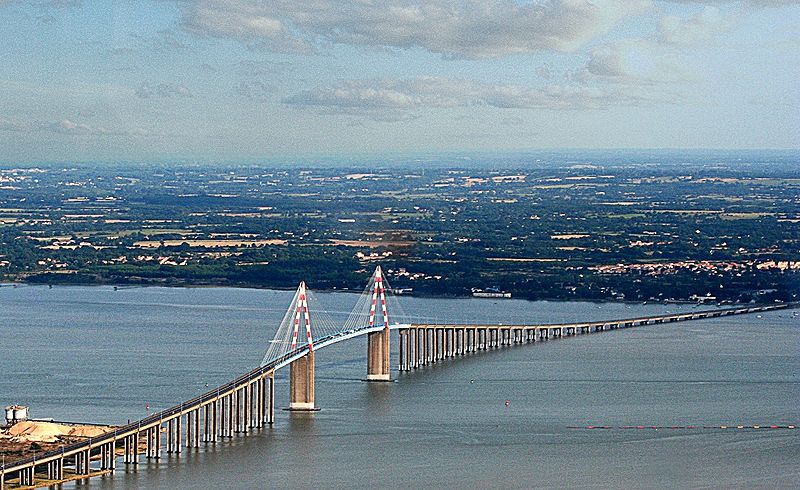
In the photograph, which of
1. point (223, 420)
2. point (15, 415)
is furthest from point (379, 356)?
point (15, 415)

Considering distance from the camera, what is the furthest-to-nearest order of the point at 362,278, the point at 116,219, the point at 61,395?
1. the point at 116,219
2. the point at 362,278
3. the point at 61,395

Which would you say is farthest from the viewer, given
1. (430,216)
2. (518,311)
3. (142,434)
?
(430,216)

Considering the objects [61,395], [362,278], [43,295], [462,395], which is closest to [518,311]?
[362,278]

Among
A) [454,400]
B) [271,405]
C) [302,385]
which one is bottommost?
[454,400]

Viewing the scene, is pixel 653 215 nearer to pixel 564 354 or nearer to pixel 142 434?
pixel 564 354

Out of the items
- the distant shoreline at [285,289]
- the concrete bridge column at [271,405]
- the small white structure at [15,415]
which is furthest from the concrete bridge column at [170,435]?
the distant shoreline at [285,289]

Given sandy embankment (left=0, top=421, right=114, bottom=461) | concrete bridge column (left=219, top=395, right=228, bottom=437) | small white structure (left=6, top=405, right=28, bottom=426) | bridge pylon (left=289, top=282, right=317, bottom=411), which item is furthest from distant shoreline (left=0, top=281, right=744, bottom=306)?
sandy embankment (left=0, top=421, right=114, bottom=461)

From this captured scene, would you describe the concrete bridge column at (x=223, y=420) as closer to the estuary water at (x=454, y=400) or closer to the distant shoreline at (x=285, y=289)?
the estuary water at (x=454, y=400)

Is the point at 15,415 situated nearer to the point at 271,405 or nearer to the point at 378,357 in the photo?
the point at 271,405
